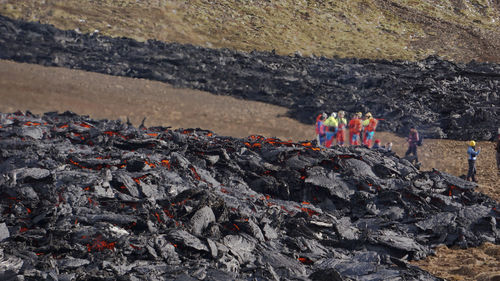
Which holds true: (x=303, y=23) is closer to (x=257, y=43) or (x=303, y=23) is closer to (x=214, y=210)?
(x=257, y=43)

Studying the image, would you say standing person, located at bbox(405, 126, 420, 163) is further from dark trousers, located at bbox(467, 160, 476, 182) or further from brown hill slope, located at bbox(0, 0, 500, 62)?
brown hill slope, located at bbox(0, 0, 500, 62)

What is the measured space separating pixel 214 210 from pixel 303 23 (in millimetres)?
37085

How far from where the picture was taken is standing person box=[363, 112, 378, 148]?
64.9ft

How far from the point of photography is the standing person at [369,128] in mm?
19781

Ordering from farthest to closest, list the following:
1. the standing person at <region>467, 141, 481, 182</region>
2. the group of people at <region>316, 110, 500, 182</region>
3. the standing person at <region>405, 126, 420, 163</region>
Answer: the group of people at <region>316, 110, 500, 182</region> < the standing person at <region>405, 126, 420, 163</region> < the standing person at <region>467, 141, 481, 182</region>

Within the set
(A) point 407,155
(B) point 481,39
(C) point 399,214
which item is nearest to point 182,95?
(A) point 407,155

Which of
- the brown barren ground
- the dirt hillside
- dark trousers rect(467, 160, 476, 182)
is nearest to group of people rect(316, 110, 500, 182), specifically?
the brown barren ground

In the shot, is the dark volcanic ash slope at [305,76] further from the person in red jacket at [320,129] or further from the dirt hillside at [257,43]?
the person in red jacket at [320,129]

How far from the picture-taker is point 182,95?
2781cm

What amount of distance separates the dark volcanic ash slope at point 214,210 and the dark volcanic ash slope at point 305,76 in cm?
980

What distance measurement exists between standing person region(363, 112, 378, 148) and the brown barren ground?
1987 millimetres

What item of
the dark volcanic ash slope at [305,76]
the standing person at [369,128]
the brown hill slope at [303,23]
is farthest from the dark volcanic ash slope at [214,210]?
the brown hill slope at [303,23]

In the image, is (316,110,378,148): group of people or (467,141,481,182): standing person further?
(316,110,378,148): group of people

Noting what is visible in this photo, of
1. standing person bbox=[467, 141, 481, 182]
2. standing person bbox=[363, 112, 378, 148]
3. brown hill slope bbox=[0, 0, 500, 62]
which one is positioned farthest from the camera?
brown hill slope bbox=[0, 0, 500, 62]
